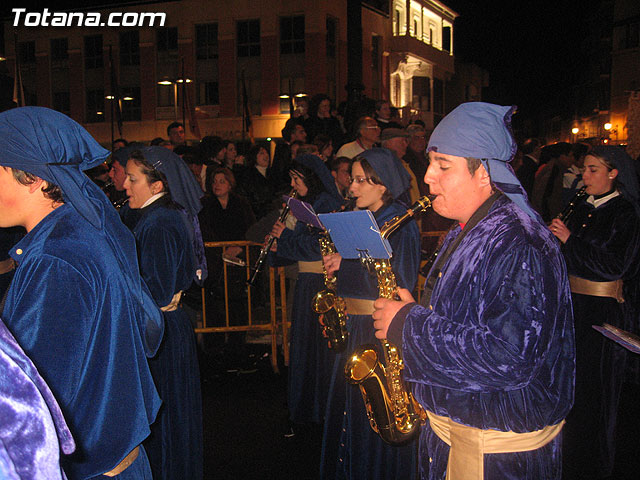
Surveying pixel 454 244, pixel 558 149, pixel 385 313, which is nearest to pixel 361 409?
pixel 385 313

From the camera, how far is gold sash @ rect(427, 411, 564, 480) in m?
2.10

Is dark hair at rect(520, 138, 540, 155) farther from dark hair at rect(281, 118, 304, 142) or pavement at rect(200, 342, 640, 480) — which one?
pavement at rect(200, 342, 640, 480)

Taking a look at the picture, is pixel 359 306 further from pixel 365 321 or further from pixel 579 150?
pixel 579 150

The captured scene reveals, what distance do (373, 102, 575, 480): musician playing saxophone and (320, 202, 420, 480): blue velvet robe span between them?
1.36 metres

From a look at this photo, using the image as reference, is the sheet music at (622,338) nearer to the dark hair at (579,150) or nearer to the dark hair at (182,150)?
the dark hair at (182,150)

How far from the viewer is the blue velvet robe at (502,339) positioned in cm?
197

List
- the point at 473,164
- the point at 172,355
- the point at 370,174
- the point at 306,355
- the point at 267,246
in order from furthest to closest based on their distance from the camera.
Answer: the point at 267,246 < the point at 306,355 < the point at 370,174 < the point at 172,355 < the point at 473,164

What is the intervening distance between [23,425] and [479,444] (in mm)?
1742

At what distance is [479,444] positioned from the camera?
2104mm

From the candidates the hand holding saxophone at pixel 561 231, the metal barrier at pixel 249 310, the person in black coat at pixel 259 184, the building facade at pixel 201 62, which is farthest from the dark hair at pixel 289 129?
the building facade at pixel 201 62

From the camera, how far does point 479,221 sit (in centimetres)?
225

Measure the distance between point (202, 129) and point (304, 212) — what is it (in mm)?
27560

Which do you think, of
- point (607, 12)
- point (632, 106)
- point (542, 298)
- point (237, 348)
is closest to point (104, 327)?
point (542, 298)

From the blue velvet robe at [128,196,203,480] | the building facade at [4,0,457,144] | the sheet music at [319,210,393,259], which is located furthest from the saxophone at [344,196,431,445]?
the building facade at [4,0,457,144]
